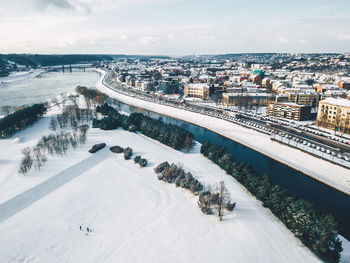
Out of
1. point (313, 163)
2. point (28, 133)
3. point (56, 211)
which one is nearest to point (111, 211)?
point (56, 211)

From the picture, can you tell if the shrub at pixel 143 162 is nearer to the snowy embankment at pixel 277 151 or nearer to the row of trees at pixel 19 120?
the snowy embankment at pixel 277 151

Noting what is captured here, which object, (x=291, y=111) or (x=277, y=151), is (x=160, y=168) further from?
(x=291, y=111)

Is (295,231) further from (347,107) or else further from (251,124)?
(347,107)

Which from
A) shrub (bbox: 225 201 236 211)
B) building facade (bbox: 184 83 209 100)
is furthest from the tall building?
building facade (bbox: 184 83 209 100)

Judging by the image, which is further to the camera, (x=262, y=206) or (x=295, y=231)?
(x=262, y=206)

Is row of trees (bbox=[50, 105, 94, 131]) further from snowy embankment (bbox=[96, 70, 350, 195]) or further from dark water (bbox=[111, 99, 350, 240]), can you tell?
dark water (bbox=[111, 99, 350, 240])

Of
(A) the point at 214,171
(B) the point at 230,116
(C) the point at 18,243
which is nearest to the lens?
(C) the point at 18,243
